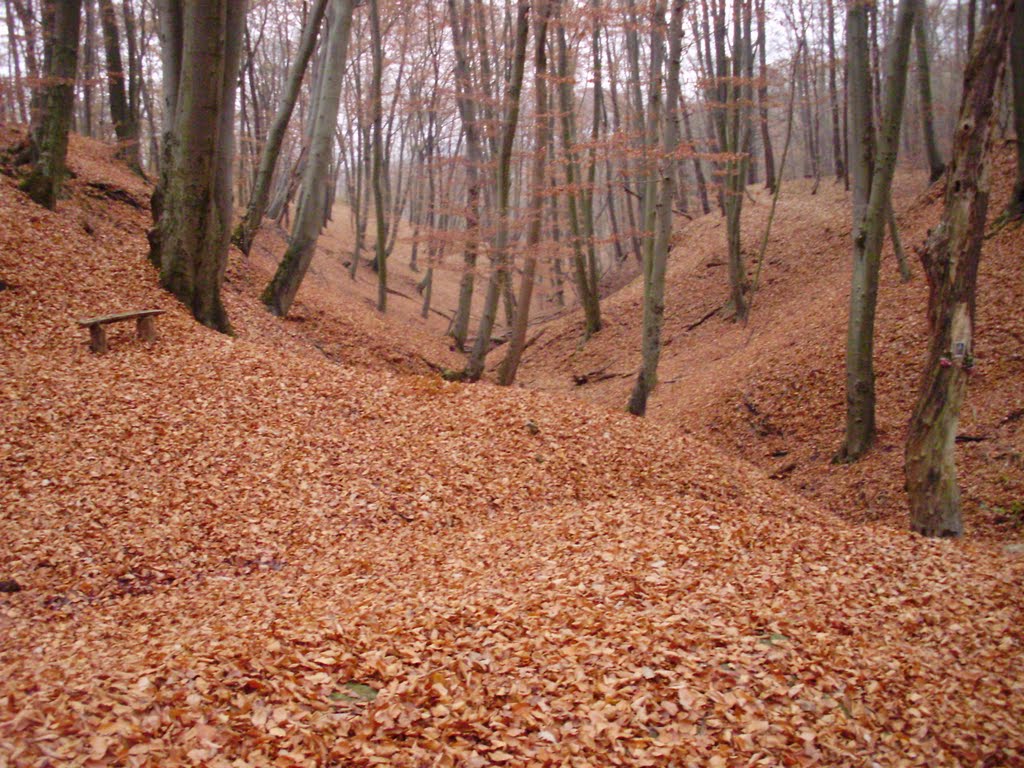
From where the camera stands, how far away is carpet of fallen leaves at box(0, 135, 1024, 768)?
336 centimetres

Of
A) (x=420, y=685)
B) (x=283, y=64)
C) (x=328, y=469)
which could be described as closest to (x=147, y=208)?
(x=328, y=469)

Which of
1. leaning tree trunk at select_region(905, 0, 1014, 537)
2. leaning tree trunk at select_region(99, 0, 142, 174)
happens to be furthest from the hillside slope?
leaning tree trunk at select_region(99, 0, 142, 174)

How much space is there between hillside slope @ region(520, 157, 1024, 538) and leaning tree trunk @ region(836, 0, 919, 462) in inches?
20.1

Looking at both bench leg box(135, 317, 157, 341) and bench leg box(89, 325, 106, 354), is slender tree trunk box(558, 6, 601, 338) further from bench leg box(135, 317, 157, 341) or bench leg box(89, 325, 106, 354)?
bench leg box(89, 325, 106, 354)

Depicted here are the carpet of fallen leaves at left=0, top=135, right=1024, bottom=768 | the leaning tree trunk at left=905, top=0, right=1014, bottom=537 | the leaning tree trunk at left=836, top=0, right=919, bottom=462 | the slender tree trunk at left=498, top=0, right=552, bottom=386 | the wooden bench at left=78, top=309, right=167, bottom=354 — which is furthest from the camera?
the slender tree trunk at left=498, top=0, right=552, bottom=386

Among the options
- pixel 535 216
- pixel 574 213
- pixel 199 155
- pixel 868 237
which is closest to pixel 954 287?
pixel 868 237

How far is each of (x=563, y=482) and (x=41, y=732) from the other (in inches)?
213

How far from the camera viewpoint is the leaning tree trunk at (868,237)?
8414 millimetres

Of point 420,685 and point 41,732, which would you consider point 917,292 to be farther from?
point 41,732

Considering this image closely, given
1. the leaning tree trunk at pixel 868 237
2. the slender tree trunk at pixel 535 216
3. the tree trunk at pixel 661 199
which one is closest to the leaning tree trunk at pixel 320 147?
the slender tree trunk at pixel 535 216

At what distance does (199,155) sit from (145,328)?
224cm

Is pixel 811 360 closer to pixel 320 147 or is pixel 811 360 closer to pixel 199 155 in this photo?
pixel 320 147

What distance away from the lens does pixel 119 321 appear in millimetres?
8562

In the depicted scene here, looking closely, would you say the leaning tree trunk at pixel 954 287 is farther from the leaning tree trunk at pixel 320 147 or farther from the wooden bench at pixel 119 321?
the leaning tree trunk at pixel 320 147
